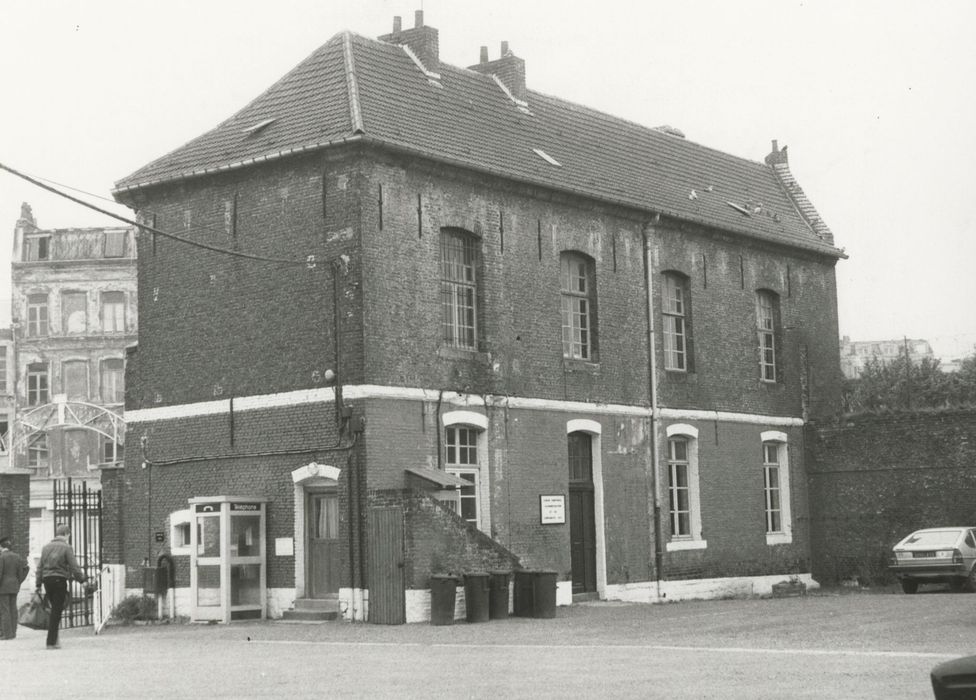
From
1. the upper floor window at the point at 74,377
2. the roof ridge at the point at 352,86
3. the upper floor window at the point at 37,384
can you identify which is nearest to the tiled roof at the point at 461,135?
the roof ridge at the point at 352,86

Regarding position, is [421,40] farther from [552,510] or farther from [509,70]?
[552,510]

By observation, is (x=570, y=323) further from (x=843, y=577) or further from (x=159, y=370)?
(x=843, y=577)

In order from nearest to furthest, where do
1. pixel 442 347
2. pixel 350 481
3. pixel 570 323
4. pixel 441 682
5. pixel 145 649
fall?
pixel 441 682 → pixel 145 649 → pixel 350 481 → pixel 442 347 → pixel 570 323

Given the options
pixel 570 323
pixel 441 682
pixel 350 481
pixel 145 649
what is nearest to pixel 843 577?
pixel 570 323

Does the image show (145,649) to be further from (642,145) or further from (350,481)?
(642,145)

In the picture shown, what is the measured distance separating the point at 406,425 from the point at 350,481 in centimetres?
130

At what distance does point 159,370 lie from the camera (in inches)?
938

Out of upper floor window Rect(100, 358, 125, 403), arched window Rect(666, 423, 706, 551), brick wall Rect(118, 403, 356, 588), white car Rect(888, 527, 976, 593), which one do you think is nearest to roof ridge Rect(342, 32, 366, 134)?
brick wall Rect(118, 403, 356, 588)

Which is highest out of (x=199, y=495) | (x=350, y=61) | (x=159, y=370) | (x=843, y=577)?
(x=350, y=61)

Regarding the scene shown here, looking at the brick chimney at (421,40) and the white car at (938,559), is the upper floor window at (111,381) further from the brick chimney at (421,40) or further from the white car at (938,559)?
the white car at (938,559)

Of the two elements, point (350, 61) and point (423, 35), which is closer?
point (350, 61)

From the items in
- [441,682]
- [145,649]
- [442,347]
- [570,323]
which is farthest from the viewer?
[570,323]

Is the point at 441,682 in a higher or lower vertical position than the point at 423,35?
lower

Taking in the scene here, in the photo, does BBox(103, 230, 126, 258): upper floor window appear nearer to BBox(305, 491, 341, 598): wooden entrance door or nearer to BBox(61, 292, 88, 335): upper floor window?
BBox(61, 292, 88, 335): upper floor window
